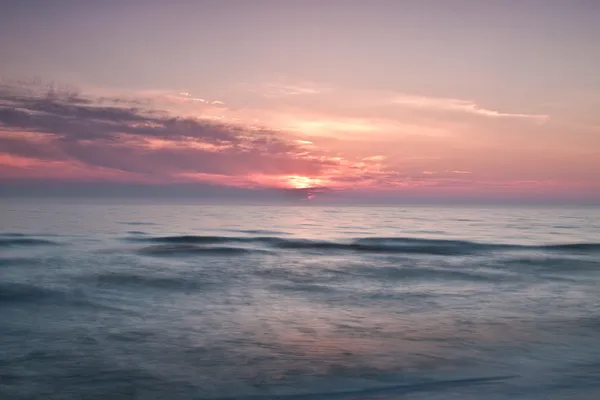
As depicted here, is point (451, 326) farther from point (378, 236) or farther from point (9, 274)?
point (378, 236)

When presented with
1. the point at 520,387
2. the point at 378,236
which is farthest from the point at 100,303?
the point at 378,236

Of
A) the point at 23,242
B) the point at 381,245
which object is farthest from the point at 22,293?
the point at 381,245

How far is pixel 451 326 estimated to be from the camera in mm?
8891

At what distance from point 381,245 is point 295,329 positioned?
18011mm

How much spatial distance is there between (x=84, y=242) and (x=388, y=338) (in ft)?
66.0

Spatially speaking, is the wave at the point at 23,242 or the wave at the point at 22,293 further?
the wave at the point at 23,242

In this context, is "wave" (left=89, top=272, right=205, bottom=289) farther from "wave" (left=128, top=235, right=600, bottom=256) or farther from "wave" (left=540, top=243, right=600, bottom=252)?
"wave" (left=540, top=243, right=600, bottom=252)

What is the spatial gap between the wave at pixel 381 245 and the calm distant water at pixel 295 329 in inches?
203

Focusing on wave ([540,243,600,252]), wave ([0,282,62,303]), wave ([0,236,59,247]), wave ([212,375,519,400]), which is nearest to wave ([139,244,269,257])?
wave ([0,236,59,247])

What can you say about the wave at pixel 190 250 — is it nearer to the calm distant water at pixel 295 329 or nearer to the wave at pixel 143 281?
the calm distant water at pixel 295 329

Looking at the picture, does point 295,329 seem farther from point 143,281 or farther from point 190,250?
point 190,250

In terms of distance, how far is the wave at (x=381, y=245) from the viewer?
23750mm

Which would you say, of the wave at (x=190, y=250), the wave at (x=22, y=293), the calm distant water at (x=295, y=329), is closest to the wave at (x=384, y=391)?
the calm distant water at (x=295, y=329)

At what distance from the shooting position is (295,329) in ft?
28.3
